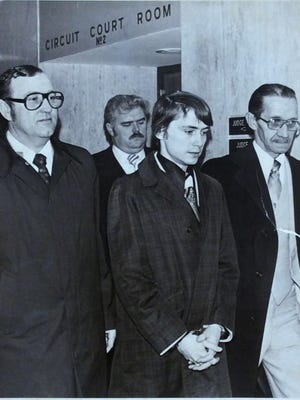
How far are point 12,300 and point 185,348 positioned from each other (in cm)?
43

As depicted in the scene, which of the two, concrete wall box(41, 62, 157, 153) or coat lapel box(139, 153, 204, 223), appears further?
concrete wall box(41, 62, 157, 153)

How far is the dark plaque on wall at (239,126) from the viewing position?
150 cm

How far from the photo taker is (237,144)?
1.52m

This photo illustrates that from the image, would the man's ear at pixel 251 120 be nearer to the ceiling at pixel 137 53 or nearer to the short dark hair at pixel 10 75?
the ceiling at pixel 137 53

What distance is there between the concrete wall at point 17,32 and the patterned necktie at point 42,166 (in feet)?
1.34

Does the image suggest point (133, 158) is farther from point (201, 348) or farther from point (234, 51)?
point (201, 348)

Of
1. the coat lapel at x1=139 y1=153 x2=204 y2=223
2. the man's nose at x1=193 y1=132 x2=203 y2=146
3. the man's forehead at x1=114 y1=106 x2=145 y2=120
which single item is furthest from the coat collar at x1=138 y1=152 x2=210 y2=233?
the man's forehead at x1=114 y1=106 x2=145 y2=120

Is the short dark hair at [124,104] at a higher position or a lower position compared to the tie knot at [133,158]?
higher

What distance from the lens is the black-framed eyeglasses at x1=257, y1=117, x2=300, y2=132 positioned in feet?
4.70

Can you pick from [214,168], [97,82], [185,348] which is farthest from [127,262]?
[97,82]

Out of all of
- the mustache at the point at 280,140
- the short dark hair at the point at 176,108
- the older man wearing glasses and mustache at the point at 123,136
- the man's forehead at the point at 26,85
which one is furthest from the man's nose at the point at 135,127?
the mustache at the point at 280,140

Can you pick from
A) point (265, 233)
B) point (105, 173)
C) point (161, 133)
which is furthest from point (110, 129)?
point (265, 233)

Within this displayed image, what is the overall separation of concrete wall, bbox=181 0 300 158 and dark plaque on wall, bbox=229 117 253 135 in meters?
0.02

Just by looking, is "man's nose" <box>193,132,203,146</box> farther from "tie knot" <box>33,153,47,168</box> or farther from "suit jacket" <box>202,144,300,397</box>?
"tie knot" <box>33,153,47,168</box>
